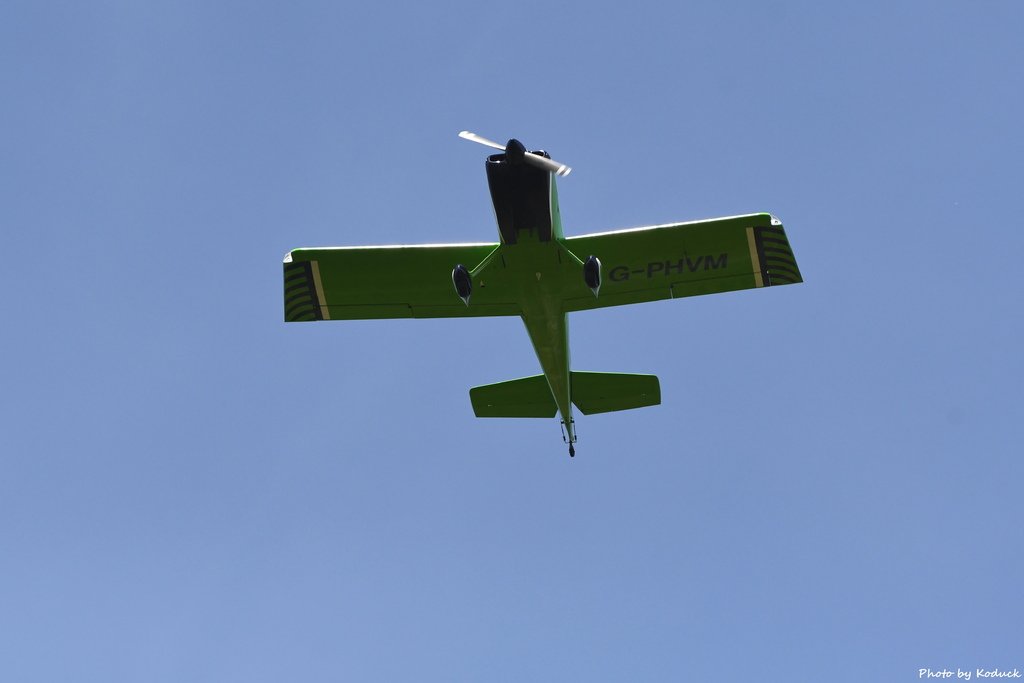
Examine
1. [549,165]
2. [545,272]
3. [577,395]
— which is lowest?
[577,395]

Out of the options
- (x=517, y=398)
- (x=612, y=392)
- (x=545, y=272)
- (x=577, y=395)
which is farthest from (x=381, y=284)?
(x=612, y=392)

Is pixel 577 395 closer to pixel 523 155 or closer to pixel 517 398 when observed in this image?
pixel 517 398

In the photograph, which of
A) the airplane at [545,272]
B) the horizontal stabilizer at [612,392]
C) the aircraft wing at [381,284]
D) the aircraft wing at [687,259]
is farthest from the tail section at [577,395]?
the aircraft wing at [381,284]

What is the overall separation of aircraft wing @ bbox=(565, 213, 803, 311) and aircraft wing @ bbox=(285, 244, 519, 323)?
1.72 m

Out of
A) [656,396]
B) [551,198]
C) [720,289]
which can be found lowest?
[656,396]

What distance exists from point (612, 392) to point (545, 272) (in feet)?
12.3

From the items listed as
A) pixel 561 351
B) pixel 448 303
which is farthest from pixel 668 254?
pixel 448 303

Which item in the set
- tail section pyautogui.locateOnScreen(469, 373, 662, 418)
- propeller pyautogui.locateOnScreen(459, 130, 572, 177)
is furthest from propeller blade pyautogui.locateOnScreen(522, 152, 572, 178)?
tail section pyautogui.locateOnScreen(469, 373, 662, 418)

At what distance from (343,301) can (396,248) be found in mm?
1577

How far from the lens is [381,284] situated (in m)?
18.5

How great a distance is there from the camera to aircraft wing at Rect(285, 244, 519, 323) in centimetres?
1802

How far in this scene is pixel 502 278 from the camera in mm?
17656

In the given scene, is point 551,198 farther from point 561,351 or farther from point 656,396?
point 656,396

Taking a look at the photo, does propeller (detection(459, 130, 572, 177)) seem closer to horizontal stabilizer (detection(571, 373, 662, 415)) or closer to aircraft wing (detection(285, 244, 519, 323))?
aircraft wing (detection(285, 244, 519, 323))
